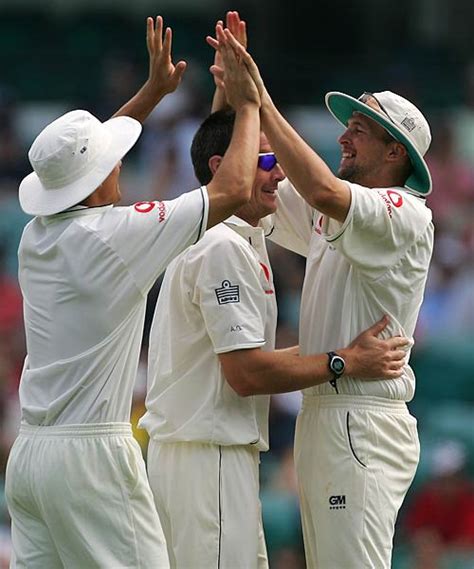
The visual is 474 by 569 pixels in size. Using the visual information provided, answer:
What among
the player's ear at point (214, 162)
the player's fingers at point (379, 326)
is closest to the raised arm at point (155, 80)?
the player's ear at point (214, 162)

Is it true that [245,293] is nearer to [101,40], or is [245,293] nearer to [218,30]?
[218,30]

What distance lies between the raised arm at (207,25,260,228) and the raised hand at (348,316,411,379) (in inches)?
28.0

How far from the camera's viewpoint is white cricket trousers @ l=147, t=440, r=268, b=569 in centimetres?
566

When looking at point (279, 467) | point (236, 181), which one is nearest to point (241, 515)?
point (236, 181)

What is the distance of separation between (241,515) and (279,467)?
3.96m

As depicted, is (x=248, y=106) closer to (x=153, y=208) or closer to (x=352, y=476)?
(x=153, y=208)

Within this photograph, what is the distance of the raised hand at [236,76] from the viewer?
554cm

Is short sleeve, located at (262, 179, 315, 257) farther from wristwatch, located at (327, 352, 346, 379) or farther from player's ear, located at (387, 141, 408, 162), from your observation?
wristwatch, located at (327, 352, 346, 379)

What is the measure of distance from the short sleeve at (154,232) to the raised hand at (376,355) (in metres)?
0.77

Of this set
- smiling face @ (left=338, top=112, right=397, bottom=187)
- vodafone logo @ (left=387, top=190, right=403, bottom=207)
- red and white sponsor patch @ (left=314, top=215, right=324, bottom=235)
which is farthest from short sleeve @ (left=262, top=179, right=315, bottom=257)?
vodafone logo @ (left=387, top=190, right=403, bottom=207)

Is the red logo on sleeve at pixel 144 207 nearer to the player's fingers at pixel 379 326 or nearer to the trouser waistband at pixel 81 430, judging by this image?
the trouser waistband at pixel 81 430

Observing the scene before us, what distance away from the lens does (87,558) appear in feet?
17.4

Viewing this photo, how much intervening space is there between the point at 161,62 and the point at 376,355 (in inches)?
55.0

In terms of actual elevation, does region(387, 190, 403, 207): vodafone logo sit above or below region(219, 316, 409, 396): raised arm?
above
